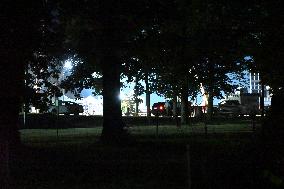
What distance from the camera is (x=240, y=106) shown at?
68.8 m

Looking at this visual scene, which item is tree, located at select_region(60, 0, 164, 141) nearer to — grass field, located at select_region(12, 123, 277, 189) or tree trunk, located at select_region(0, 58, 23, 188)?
grass field, located at select_region(12, 123, 277, 189)

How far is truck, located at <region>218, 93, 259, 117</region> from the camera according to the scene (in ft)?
223

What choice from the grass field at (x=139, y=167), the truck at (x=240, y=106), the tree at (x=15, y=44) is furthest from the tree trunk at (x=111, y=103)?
the truck at (x=240, y=106)

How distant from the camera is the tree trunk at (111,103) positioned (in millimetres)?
25609

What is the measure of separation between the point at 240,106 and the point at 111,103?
146 feet

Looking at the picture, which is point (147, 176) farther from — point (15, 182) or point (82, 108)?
point (82, 108)

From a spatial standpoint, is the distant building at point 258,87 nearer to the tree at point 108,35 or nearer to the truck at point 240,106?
the truck at point 240,106

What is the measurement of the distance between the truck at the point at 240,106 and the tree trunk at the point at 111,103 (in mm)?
42326

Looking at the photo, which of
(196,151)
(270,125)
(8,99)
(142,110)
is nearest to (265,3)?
(270,125)

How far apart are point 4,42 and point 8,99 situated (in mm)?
3476

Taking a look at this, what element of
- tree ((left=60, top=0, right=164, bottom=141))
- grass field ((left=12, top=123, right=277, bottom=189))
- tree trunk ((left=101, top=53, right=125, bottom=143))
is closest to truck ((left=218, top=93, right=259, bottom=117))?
tree ((left=60, top=0, right=164, bottom=141))

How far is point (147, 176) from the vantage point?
14508 millimetres

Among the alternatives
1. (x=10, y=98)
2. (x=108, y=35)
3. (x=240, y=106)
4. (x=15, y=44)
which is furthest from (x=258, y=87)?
(x=15, y=44)

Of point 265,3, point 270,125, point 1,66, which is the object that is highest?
point 265,3
